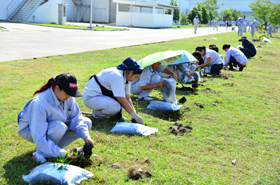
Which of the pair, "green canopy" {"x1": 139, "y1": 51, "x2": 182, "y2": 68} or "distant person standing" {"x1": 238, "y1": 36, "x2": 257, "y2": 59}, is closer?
"green canopy" {"x1": 139, "y1": 51, "x2": 182, "y2": 68}

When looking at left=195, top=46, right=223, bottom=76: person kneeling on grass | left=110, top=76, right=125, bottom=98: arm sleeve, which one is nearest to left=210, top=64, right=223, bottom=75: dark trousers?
left=195, top=46, right=223, bottom=76: person kneeling on grass

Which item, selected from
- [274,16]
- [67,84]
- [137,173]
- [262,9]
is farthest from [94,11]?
[137,173]

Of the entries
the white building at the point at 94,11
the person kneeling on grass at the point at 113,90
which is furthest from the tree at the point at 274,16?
the person kneeling on grass at the point at 113,90

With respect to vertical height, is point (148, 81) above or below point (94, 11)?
below

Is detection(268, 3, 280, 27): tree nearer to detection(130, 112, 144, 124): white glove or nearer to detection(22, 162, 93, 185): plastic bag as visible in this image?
detection(130, 112, 144, 124): white glove

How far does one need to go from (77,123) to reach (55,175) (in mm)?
751

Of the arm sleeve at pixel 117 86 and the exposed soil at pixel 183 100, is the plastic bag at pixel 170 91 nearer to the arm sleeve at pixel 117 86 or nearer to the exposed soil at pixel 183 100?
the exposed soil at pixel 183 100

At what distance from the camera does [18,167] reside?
3330mm

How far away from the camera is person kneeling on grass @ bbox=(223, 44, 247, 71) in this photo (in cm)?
1099

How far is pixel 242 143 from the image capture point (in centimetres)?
459

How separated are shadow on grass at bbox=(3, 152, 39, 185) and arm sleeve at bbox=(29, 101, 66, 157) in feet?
1.27

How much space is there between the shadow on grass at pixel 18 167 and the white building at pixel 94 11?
30.7m

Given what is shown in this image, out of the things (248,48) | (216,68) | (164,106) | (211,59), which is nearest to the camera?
(164,106)

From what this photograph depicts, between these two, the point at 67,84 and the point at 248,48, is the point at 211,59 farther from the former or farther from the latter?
the point at 67,84
